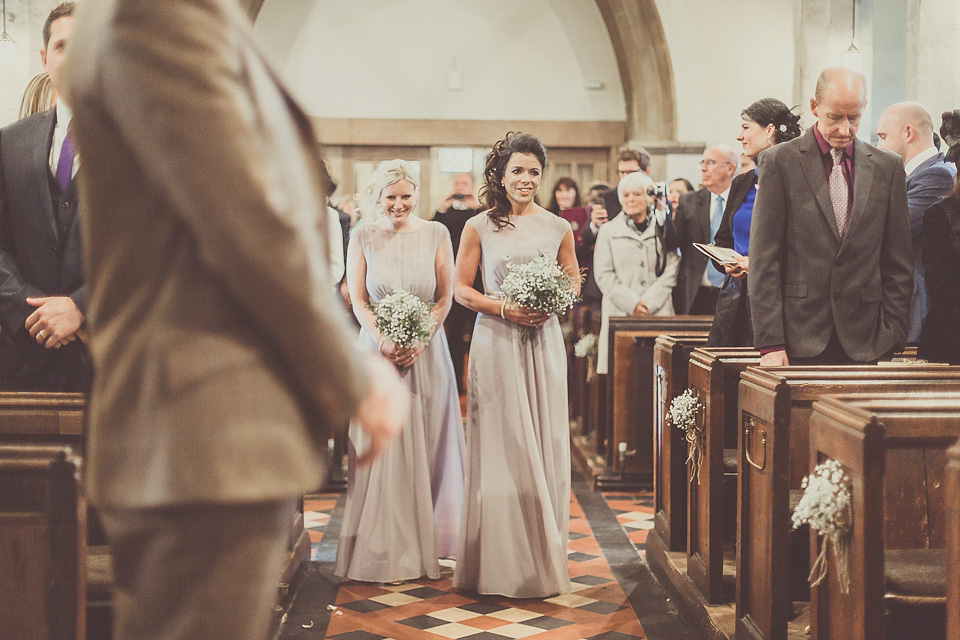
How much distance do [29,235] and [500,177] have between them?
6.94 ft

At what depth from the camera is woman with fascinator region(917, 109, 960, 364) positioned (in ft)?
12.0

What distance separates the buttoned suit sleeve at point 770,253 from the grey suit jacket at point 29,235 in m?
2.41

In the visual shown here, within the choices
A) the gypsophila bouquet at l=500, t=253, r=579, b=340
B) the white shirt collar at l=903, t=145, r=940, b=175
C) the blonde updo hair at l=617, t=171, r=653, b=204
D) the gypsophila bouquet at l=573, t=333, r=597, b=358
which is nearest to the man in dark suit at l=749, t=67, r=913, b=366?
the gypsophila bouquet at l=500, t=253, r=579, b=340

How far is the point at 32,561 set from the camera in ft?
7.77

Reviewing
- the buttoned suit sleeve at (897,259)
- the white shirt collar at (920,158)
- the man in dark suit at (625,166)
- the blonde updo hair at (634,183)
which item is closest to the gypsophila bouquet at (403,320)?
the buttoned suit sleeve at (897,259)

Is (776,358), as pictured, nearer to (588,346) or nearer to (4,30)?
(588,346)

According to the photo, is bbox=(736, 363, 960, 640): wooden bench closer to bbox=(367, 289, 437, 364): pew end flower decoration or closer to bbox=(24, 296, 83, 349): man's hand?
bbox=(367, 289, 437, 364): pew end flower decoration

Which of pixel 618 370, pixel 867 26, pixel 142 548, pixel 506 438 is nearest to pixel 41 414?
pixel 142 548

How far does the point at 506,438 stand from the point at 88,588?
189 centimetres

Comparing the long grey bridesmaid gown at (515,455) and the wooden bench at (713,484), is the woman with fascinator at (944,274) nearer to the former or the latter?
the wooden bench at (713,484)

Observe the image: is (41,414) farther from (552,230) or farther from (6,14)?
(6,14)

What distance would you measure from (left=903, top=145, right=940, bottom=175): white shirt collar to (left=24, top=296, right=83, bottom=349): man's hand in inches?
160

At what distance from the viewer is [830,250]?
3.75 meters

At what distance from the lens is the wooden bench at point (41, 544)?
2297 millimetres
